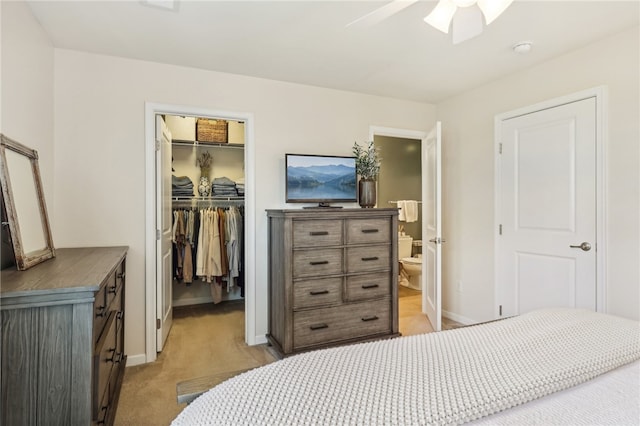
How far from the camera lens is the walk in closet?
3.74 meters

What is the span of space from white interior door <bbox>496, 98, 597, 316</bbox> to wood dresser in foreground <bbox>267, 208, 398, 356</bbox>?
1.04 meters

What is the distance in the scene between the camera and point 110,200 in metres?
2.53

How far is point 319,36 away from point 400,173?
3.52 metres

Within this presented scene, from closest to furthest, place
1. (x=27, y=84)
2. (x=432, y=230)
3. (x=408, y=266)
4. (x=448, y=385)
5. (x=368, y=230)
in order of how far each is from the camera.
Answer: (x=448, y=385), (x=27, y=84), (x=368, y=230), (x=432, y=230), (x=408, y=266)

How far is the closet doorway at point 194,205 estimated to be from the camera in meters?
2.66

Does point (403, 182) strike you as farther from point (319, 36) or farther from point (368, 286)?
point (319, 36)

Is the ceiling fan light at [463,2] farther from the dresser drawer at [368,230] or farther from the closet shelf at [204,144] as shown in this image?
the closet shelf at [204,144]

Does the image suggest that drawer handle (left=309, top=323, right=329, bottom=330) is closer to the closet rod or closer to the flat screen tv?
the flat screen tv

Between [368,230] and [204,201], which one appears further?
[204,201]

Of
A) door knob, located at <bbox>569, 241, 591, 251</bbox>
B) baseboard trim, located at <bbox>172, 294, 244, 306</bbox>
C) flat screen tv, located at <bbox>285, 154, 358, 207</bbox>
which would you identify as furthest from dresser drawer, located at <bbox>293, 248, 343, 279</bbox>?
baseboard trim, located at <bbox>172, 294, 244, 306</bbox>

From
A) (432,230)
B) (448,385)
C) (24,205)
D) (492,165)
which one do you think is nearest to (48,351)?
(24,205)

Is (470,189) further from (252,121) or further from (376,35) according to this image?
(252,121)

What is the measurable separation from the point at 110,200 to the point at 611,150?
11.8 feet

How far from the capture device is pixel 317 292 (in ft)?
8.63
